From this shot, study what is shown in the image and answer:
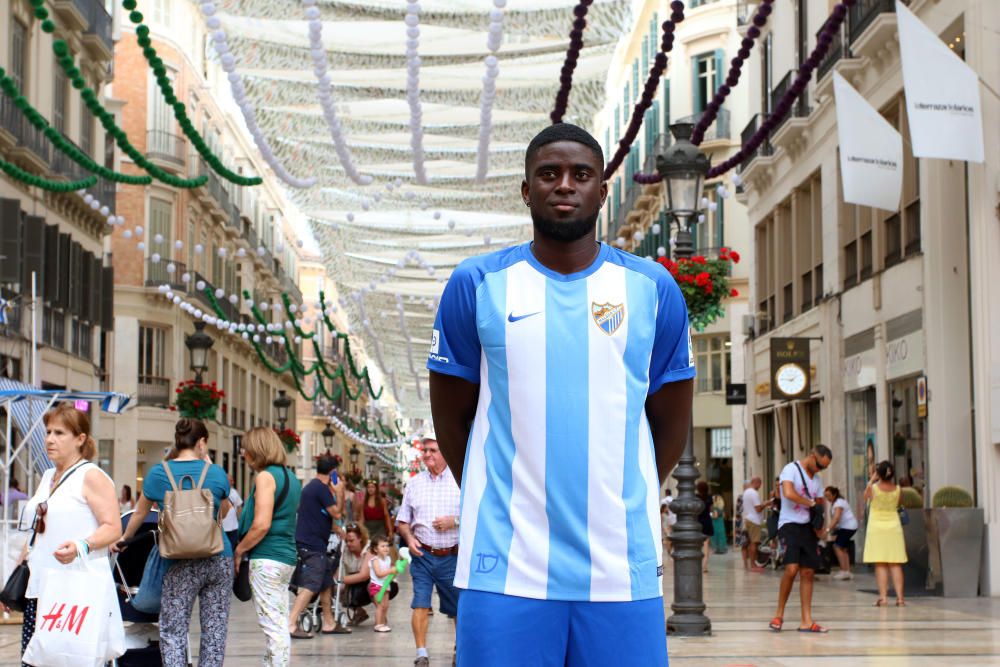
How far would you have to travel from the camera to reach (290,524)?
10.5 metres

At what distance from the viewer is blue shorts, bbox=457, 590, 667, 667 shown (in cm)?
354

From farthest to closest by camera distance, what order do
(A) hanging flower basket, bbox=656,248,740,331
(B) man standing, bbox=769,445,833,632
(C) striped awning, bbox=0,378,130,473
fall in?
(C) striped awning, bbox=0,378,130,473 → (A) hanging flower basket, bbox=656,248,740,331 → (B) man standing, bbox=769,445,833,632

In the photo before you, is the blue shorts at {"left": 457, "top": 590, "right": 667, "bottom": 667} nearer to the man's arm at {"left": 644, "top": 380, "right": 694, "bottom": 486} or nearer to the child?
the man's arm at {"left": 644, "top": 380, "right": 694, "bottom": 486}

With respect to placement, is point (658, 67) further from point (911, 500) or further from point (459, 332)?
point (459, 332)

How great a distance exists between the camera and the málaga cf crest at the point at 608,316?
3680 millimetres

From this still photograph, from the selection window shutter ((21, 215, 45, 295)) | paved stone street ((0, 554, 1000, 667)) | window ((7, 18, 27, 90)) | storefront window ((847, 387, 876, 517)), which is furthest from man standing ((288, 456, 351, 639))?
window ((7, 18, 27, 90))

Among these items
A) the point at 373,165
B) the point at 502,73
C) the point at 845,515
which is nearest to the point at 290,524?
the point at 502,73

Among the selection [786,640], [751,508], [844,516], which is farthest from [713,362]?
[786,640]

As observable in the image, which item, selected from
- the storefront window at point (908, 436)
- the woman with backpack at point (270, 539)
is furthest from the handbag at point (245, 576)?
the storefront window at point (908, 436)

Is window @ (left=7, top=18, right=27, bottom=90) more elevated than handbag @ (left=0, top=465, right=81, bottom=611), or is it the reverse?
window @ (left=7, top=18, right=27, bottom=90)

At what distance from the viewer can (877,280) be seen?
2473 cm

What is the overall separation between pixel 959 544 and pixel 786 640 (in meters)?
6.17

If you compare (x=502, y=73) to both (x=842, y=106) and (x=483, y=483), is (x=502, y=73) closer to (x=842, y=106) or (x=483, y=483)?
(x=842, y=106)

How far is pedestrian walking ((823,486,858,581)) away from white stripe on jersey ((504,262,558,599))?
66.7 feet
